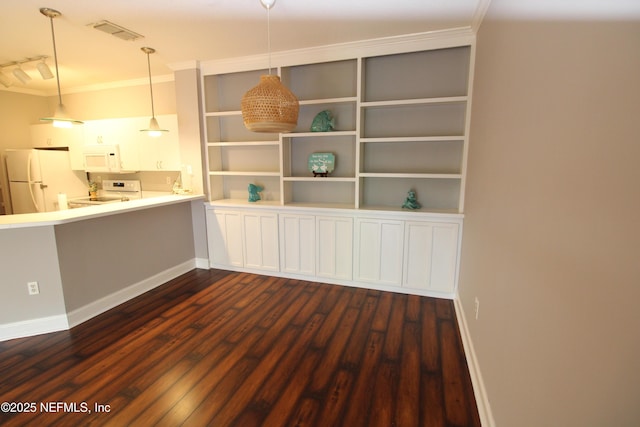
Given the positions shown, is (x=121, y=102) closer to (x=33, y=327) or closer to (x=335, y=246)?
(x=33, y=327)

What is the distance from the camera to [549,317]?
3.44 ft

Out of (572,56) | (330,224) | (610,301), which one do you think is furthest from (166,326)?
(572,56)

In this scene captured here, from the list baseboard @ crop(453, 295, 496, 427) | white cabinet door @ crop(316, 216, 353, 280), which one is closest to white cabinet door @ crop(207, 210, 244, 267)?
white cabinet door @ crop(316, 216, 353, 280)

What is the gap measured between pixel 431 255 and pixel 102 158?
5.00 meters

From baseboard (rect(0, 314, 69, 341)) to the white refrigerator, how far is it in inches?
115

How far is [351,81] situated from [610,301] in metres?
3.30

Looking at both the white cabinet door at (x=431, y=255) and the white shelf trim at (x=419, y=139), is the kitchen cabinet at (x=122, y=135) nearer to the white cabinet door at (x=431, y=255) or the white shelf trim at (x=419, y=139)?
the white shelf trim at (x=419, y=139)

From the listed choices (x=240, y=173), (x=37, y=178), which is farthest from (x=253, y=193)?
(x=37, y=178)

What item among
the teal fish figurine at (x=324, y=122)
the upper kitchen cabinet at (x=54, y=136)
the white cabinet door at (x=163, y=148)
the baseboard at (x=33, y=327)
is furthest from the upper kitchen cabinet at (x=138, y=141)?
the baseboard at (x=33, y=327)

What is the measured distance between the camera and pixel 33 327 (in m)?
2.64

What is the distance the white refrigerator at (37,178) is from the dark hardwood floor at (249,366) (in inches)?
125

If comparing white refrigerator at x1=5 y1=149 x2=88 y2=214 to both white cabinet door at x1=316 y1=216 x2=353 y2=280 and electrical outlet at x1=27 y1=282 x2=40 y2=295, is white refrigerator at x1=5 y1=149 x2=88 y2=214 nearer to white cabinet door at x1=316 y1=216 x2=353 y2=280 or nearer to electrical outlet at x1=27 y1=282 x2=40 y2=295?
electrical outlet at x1=27 y1=282 x2=40 y2=295

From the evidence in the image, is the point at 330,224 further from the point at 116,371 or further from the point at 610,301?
the point at 610,301

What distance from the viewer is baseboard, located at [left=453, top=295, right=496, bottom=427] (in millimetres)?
1676
